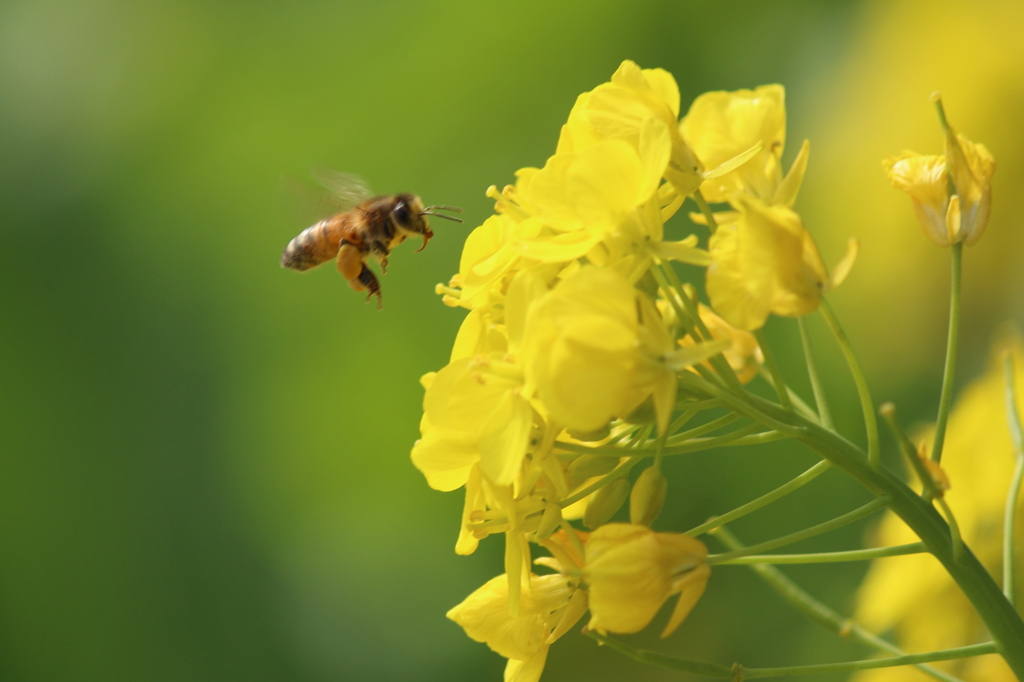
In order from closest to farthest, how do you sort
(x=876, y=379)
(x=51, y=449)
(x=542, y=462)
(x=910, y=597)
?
(x=542, y=462) < (x=910, y=597) < (x=876, y=379) < (x=51, y=449)

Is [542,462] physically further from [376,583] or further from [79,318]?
[79,318]

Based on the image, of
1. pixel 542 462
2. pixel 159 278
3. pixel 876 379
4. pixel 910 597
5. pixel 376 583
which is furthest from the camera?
pixel 159 278

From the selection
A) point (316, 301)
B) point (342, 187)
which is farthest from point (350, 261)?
point (316, 301)

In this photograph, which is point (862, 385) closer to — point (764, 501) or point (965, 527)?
point (764, 501)

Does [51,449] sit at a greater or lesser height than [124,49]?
lesser

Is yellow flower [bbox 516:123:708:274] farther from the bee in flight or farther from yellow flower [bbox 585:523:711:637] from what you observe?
the bee in flight

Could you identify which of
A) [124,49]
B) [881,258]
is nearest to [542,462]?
[881,258]

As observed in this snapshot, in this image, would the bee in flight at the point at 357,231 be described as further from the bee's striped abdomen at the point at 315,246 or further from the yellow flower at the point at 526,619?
the yellow flower at the point at 526,619

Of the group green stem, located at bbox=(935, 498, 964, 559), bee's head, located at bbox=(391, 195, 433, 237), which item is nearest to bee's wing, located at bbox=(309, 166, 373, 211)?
bee's head, located at bbox=(391, 195, 433, 237)
